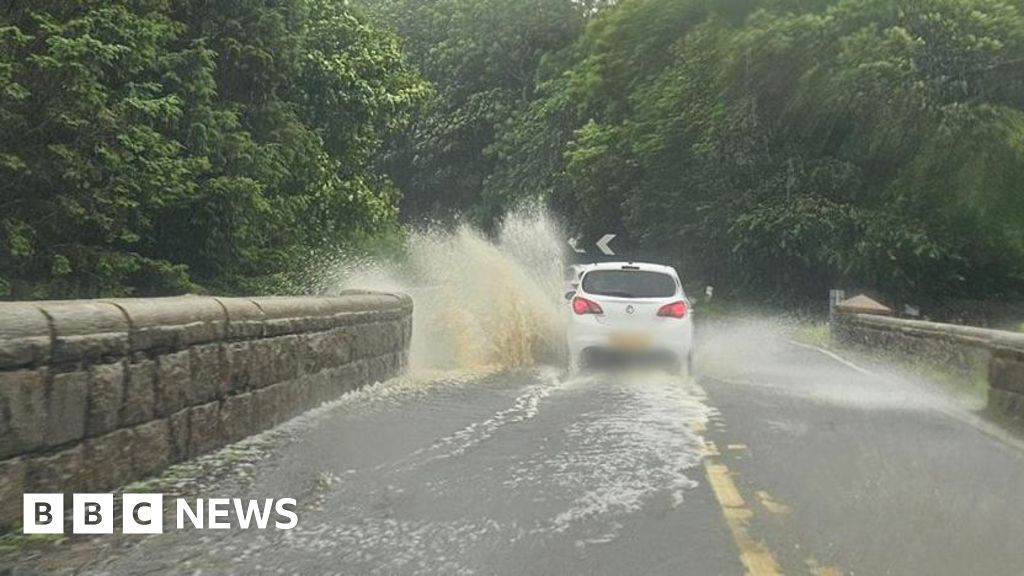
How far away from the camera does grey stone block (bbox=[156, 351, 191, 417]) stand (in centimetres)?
752

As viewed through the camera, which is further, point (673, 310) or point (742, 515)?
point (673, 310)

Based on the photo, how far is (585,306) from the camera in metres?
15.4

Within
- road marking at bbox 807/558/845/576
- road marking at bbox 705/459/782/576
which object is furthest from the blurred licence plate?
road marking at bbox 807/558/845/576

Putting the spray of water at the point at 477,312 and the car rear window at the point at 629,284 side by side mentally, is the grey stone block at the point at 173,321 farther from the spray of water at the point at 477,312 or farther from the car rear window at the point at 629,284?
the spray of water at the point at 477,312

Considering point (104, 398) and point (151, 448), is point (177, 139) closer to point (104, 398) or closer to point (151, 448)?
point (151, 448)

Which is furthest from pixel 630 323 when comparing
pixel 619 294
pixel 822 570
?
pixel 822 570

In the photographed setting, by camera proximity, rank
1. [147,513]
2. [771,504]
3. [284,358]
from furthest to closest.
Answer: [284,358] < [771,504] < [147,513]

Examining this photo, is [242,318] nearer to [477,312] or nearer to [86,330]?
[86,330]

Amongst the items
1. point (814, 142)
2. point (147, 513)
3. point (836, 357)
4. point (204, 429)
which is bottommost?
point (836, 357)

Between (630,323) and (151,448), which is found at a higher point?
(630,323)

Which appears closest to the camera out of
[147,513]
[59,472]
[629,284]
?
[59,472]

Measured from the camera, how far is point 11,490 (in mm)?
5754

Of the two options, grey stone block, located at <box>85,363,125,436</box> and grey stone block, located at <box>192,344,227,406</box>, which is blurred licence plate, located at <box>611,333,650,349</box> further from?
grey stone block, located at <box>85,363,125,436</box>

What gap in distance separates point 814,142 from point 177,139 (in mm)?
21576
